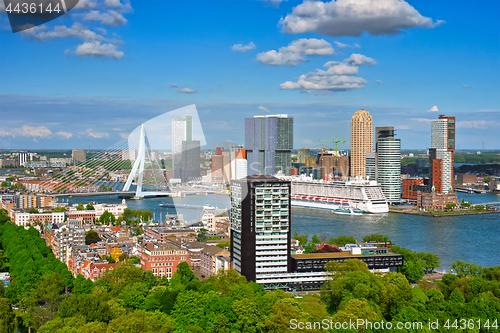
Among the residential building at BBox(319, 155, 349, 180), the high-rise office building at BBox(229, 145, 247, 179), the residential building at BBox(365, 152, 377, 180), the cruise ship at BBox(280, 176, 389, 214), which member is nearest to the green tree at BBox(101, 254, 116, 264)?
the high-rise office building at BBox(229, 145, 247, 179)

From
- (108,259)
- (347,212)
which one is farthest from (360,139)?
(108,259)

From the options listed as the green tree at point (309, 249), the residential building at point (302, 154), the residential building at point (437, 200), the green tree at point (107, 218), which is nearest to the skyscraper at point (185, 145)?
the green tree at point (309, 249)

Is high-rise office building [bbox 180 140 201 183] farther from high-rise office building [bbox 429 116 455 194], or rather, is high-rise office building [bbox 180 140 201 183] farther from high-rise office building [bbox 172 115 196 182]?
high-rise office building [bbox 429 116 455 194]

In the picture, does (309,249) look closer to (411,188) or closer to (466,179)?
(411,188)

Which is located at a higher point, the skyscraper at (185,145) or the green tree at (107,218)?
the skyscraper at (185,145)

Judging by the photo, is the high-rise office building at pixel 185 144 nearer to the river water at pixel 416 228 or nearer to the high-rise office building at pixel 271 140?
the river water at pixel 416 228

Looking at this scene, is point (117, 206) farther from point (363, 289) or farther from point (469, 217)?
point (363, 289)
